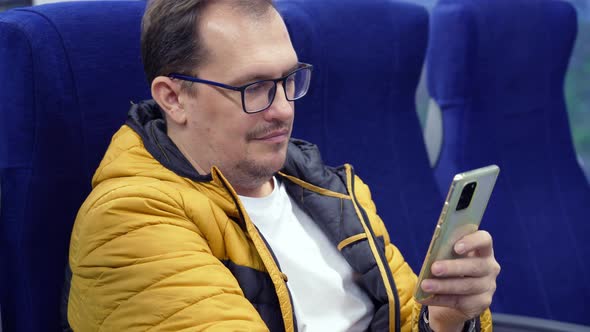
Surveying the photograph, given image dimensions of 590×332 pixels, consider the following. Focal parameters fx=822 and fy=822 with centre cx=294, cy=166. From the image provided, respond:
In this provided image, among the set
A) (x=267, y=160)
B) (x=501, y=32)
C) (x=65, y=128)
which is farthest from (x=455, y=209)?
(x=501, y=32)

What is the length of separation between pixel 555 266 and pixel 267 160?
134 centimetres

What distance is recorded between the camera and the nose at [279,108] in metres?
1.31

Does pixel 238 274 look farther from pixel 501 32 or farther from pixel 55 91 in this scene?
pixel 501 32

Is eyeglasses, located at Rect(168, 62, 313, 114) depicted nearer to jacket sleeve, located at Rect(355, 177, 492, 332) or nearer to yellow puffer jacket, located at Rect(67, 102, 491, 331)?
yellow puffer jacket, located at Rect(67, 102, 491, 331)

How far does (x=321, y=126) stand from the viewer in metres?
1.81

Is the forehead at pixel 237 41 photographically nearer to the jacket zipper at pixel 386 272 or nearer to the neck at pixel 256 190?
the neck at pixel 256 190

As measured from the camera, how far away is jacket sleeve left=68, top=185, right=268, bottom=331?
3.68 feet

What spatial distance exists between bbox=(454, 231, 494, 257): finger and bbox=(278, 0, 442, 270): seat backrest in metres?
0.65

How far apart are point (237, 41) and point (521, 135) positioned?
1335 millimetres

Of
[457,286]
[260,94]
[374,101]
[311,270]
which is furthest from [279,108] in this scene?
[374,101]

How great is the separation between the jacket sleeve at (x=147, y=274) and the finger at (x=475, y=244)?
0.30 m

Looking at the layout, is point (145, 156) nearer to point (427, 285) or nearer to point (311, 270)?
point (311, 270)

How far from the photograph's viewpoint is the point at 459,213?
1.12 meters

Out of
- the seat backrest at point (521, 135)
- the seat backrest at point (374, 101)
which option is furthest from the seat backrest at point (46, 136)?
the seat backrest at point (521, 135)
